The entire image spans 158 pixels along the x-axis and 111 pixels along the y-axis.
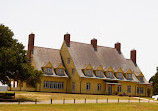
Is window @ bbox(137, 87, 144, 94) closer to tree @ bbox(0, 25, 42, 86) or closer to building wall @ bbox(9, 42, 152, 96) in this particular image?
building wall @ bbox(9, 42, 152, 96)

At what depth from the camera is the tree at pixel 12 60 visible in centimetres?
3928

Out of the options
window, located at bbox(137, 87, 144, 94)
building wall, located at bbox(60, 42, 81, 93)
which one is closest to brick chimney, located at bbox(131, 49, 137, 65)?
window, located at bbox(137, 87, 144, 94)

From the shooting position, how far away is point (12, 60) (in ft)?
128

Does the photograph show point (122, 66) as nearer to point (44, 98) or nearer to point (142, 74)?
point (142, 74)

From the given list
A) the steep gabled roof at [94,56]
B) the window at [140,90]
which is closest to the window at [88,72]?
the steep gabled roof at [94,56]

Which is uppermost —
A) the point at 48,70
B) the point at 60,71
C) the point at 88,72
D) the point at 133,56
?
the point at 133,56

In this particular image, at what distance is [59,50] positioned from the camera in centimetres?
6869

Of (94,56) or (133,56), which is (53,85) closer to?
(94,56)

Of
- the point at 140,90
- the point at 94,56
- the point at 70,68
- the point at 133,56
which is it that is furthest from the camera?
the point at 133,56

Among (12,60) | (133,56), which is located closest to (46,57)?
(12,60)

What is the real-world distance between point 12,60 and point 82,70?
2608 centimetres

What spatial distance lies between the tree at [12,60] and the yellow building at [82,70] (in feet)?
56.2

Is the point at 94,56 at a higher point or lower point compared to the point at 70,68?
higher

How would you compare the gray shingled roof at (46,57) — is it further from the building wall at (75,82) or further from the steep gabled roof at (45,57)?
the building wall at (75,82)
